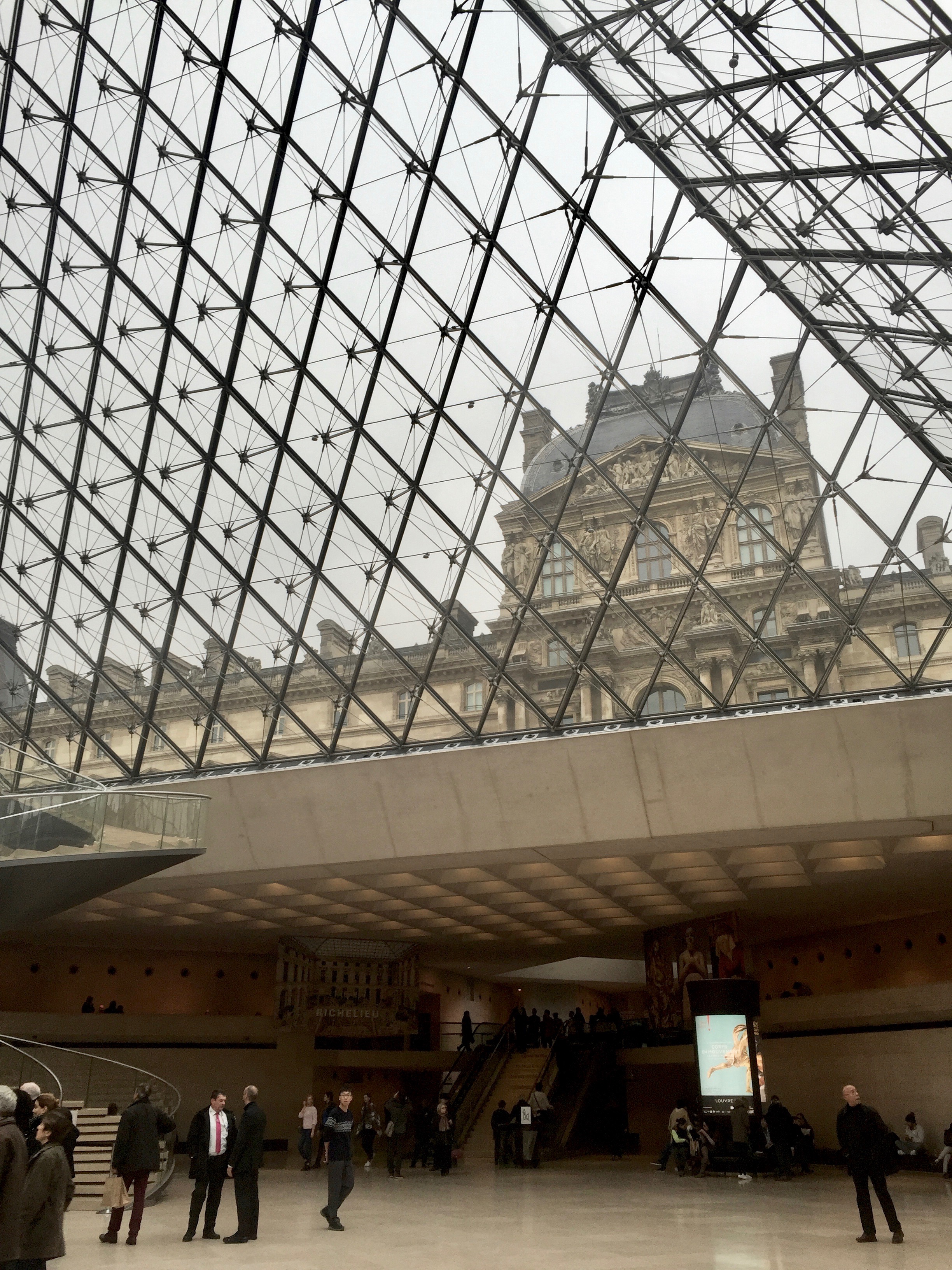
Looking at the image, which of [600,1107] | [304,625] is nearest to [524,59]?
[304,625]

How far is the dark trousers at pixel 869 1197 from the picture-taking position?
1086 centimetres

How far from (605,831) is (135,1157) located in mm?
10623

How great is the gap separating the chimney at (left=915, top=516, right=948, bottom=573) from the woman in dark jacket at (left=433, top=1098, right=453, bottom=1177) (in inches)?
558

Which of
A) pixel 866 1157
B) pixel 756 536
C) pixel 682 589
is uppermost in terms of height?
pixel 756 536

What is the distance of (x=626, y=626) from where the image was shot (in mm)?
22516

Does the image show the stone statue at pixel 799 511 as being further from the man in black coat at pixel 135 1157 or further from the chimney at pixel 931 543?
the man in black coat at pixel 135 1157

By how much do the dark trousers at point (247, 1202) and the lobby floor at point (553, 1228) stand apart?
9.1 inches

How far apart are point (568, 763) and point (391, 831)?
410cm

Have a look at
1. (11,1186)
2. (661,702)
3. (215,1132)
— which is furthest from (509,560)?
(11,1186)

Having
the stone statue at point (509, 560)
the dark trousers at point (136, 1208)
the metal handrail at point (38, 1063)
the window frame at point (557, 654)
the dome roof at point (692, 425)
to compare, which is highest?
the dome roof at point (692, 425)

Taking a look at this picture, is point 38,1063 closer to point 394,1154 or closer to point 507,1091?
point 394,1154

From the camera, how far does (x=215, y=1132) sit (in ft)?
38.1

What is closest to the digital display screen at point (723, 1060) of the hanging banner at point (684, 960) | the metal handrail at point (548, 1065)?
the hanging banner at point (684, 960)

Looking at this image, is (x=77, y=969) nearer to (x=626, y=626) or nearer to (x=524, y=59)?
(x=626, y=626)
